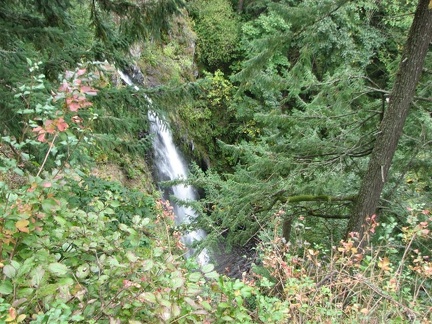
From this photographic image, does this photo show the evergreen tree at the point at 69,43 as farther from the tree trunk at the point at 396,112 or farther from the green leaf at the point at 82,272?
the tree trunk at the point at 396,112

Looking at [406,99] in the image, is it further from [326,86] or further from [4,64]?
[4,64]

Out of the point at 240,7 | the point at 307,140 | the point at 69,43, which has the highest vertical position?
the point at 69,43

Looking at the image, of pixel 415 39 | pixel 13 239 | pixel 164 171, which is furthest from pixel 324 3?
pixel 164 171

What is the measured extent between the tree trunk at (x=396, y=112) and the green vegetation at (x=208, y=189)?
14mm

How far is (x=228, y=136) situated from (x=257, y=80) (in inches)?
400

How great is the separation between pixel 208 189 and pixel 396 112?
2.78m

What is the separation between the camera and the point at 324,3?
3555 millimetres

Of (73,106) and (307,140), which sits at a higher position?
(73,106)

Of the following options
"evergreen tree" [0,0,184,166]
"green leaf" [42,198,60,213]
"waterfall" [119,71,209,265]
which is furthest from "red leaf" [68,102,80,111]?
"waterfall" [119,71,209,265]

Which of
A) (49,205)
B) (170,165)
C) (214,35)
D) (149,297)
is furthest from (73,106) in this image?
(214,35)

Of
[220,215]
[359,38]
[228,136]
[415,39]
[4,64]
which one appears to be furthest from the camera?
[228,136]

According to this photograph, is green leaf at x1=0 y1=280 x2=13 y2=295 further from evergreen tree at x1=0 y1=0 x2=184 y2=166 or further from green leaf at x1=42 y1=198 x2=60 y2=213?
evergreen tree at x1=0 y1=0 x2=184 y2=166

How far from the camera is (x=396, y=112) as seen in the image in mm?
3650

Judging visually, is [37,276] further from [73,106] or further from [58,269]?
[73,106]
